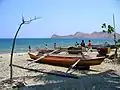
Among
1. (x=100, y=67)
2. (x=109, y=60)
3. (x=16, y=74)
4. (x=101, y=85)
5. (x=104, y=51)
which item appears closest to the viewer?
(x=101, y=85)

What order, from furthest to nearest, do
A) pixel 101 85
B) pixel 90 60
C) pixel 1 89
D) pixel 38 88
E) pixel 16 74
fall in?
pixel 90 60 → pixel 16 74 → pixel 1 89 → pixel 101 85 → pixel 38 88

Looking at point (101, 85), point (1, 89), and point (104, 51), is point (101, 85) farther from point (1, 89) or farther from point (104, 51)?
point (104, 51)

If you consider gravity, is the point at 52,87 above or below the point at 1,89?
above

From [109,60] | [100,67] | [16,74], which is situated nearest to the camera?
[16,74]

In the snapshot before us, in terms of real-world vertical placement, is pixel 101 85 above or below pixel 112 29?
below

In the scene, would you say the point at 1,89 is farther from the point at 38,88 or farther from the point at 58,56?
the point at 58,56

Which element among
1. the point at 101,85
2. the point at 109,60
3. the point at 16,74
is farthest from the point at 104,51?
the point at 101,85

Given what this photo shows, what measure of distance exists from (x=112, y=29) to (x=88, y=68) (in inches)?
272

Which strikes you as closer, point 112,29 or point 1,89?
point 1,89

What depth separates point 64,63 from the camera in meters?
16.2

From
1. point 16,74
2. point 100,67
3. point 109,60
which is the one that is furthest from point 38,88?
point 109,60

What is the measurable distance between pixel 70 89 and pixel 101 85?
88 centimetres

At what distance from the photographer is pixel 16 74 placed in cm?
1298

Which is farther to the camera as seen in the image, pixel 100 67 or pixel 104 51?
pixel 104 51
